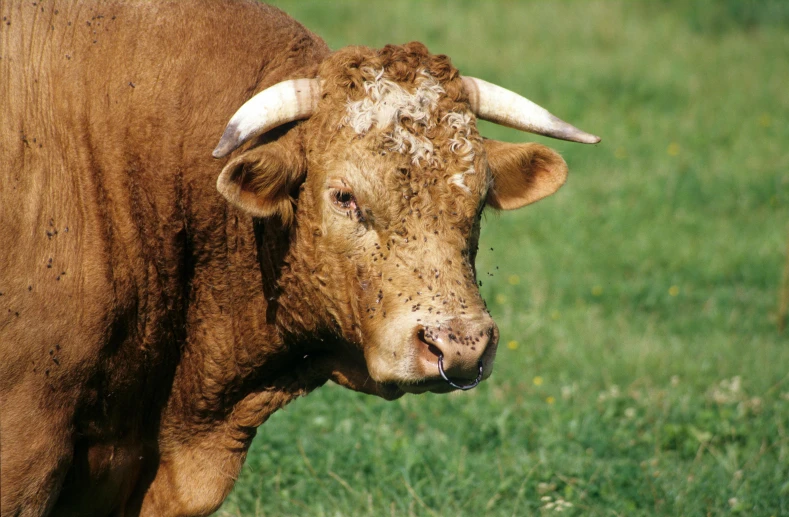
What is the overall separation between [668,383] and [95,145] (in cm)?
488

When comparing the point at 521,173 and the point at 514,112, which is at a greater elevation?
the point at 514,112

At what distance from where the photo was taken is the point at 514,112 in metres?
4.31

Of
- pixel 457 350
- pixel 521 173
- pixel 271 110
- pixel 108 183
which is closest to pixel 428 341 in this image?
pixel 457 350

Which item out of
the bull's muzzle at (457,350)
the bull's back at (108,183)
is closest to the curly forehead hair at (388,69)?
the bull's back at (108,183)

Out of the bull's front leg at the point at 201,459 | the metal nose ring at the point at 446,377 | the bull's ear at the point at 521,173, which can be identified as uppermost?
the bull's ear at the point at 521,173

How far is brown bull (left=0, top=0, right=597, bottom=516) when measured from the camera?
147 inches

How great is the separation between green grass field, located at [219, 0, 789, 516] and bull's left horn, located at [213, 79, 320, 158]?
2296 mm

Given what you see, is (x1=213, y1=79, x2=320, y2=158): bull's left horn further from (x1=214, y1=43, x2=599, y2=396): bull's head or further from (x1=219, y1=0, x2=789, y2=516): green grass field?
(x1=219, y1=0, x2=789, y2=516): green grass field

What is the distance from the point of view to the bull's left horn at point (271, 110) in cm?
375

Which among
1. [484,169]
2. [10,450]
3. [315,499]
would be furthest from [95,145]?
[315,499]

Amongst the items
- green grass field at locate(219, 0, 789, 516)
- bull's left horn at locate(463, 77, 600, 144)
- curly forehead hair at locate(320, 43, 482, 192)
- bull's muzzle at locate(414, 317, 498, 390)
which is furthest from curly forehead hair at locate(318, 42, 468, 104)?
green grass field at locate(219, 0, 789, 516)

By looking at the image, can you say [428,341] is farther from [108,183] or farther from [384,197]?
[108,183]

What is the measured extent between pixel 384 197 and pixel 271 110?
59 cm

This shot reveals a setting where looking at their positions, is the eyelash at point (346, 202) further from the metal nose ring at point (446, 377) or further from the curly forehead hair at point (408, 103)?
the metal nose ring at point (446, 377)
